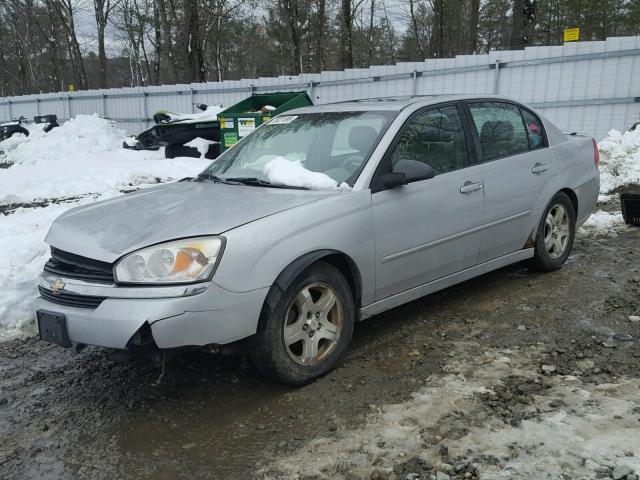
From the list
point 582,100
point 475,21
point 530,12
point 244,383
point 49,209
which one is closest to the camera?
point 244,383

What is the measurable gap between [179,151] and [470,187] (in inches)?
428

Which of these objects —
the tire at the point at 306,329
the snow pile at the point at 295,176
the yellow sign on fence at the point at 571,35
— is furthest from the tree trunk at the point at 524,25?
the tire at the point at 306,329

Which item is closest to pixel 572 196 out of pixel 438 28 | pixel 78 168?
pixel 78 168

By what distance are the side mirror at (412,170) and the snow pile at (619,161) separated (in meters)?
6.25

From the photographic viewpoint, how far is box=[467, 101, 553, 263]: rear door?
4.51 metres

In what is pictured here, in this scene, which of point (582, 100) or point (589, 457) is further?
point (582, 100)

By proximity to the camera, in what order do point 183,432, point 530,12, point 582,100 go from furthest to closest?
point 530,12, point 582,100, point 183,432

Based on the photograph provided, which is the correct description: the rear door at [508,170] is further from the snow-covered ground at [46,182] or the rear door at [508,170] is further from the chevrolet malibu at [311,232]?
the snow-covered ground at [46,182]

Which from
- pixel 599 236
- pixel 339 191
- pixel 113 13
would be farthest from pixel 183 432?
pixel 113 13

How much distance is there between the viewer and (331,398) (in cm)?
330

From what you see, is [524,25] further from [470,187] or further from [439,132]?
[470,187]

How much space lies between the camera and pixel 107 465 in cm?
281

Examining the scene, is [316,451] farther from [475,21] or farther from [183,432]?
[475,21]

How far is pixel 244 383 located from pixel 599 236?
4.93 m
